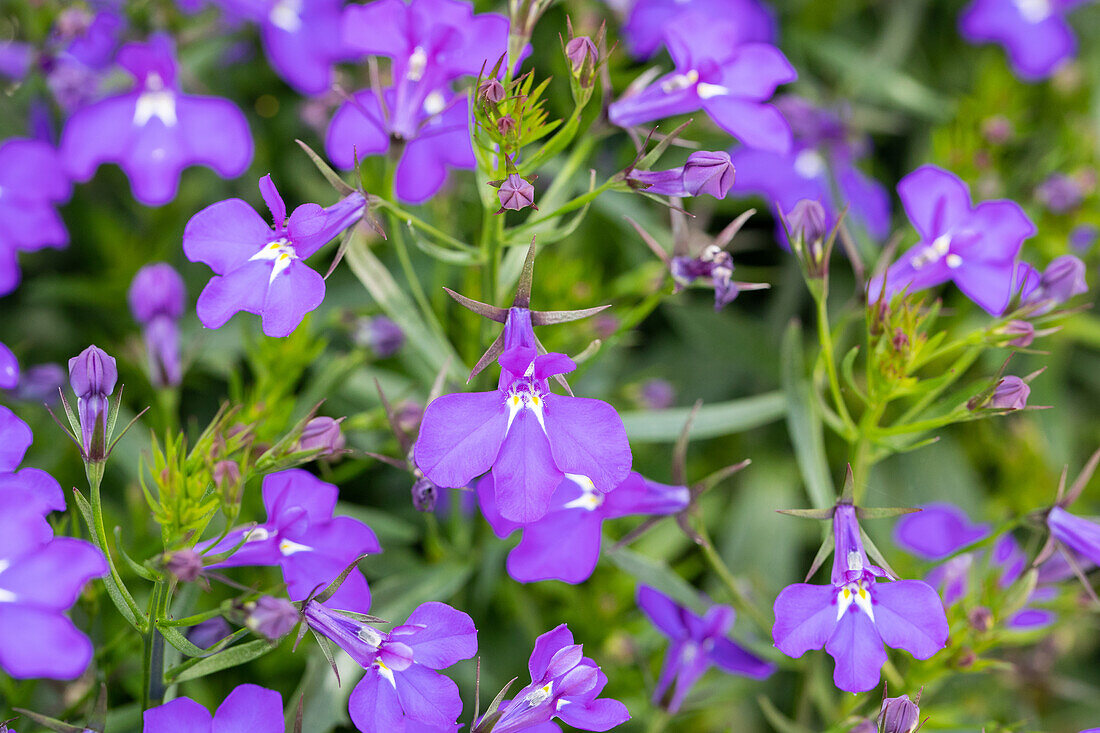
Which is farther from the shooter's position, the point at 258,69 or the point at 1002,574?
the point at 258,69

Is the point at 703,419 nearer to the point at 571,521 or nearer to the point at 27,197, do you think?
the point at 571,521

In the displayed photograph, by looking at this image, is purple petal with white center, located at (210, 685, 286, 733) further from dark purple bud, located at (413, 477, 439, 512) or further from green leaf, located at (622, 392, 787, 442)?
green leaf, located at (622, 392, 787, 442)

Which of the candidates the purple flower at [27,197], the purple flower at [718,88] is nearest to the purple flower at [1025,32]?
the purple flower at [718,88]

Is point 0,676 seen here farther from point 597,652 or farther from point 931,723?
point 931,723

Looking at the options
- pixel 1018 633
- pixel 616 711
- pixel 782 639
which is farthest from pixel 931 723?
pixel 616 711

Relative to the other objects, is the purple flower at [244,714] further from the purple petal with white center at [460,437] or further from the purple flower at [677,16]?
the purple flower at [677,16]
